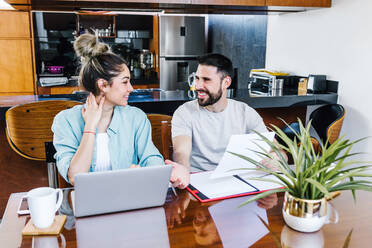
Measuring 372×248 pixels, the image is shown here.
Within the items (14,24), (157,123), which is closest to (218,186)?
(157,123)

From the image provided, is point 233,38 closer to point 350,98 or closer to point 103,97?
point 350,98

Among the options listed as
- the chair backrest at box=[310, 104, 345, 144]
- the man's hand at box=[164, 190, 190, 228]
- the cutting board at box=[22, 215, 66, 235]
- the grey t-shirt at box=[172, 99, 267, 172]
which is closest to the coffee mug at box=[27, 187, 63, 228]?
the cutting board at box=[22, 215, 66, 235]

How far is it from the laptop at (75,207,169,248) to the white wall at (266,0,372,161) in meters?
2.19

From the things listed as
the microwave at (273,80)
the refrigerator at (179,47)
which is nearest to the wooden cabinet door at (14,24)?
the refrigerator at (179,47)

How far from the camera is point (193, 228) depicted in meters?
0.98

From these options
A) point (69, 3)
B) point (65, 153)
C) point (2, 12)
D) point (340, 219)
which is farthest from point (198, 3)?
point (2, 12)

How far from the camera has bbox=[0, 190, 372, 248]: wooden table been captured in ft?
2.95

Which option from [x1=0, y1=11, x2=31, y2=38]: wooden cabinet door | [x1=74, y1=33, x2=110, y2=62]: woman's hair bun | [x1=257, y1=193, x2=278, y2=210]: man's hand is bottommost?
[x1=257, y1=193, x2=278, y2=210]: man's hand

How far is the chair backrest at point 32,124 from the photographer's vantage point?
2.11 metres

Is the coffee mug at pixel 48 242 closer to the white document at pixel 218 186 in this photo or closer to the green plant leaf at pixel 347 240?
the white document at pixel 218 186

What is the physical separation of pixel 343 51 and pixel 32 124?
7.86 ft

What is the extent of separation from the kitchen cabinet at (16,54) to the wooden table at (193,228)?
3.94 meters

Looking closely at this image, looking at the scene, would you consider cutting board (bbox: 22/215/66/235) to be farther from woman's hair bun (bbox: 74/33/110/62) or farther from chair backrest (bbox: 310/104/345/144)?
chair backrest (bbox: 310/104/345/144)

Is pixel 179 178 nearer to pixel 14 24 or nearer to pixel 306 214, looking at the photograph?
pixel 306 214
